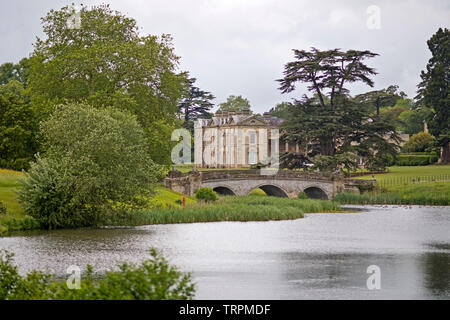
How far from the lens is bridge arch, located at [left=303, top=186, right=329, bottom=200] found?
69250 mm

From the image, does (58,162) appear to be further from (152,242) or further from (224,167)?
(224,167)

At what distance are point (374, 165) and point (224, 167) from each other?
3549 centimetres

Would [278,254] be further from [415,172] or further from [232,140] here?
[232,140]

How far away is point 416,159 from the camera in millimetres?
92688

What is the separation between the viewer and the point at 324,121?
74.8 metres

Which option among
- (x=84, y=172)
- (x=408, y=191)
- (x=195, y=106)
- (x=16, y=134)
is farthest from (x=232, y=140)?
(x=84, y=172)

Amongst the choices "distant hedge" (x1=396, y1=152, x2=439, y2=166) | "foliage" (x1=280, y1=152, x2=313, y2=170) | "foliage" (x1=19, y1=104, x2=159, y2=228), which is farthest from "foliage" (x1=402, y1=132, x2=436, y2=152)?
"foliage" (x1=19, y1=104, x2=159, y2=228)

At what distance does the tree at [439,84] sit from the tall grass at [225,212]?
3411 cm

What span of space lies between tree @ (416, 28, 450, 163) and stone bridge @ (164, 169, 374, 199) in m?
20.2

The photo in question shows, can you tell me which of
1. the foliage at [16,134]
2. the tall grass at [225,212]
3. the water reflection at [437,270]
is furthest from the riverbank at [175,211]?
the water reflection at [437,270]

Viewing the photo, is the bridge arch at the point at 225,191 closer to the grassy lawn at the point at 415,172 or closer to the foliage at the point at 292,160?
the foliage at the point at 292,160

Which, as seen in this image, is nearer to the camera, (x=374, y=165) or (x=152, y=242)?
(x=152, y=242)

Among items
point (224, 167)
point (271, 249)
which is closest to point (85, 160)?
point (271, 249)
